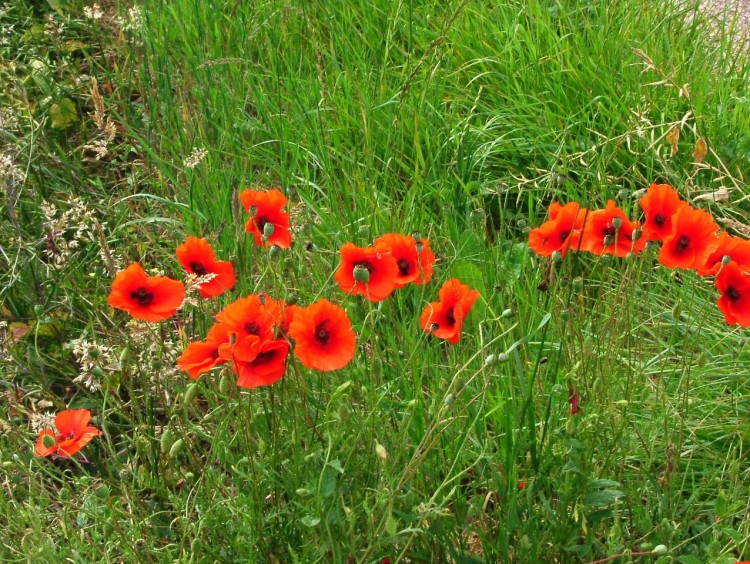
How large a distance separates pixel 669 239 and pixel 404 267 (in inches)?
18.8

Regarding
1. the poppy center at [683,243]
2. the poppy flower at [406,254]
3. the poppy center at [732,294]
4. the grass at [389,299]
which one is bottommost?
the grass at [389,299]

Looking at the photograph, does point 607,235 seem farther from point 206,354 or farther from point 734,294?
point 206,354

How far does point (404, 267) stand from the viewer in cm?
179

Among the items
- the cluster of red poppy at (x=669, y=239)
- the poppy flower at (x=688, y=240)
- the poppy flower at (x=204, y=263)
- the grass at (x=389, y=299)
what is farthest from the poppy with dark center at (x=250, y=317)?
the poppy flower at (x=688, y=240)

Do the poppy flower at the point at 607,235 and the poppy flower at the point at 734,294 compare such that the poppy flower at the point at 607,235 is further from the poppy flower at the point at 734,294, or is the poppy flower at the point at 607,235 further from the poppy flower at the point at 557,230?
the poppy flower at the point at 734,294

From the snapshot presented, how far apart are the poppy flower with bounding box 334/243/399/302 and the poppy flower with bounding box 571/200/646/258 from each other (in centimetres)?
35

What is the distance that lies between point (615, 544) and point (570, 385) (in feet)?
0.89

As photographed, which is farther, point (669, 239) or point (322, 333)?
point (669, 239)

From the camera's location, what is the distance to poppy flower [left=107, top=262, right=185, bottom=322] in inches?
66.1

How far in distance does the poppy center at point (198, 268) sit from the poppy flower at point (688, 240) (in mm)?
837

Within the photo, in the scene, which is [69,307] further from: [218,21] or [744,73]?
[744,73]

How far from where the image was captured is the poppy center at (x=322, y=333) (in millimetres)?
1521

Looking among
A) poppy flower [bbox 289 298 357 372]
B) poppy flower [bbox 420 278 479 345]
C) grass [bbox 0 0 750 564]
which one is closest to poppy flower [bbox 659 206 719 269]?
grass [bbox 0 0 750 564]

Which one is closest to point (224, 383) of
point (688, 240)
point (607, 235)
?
point (607, 235)
